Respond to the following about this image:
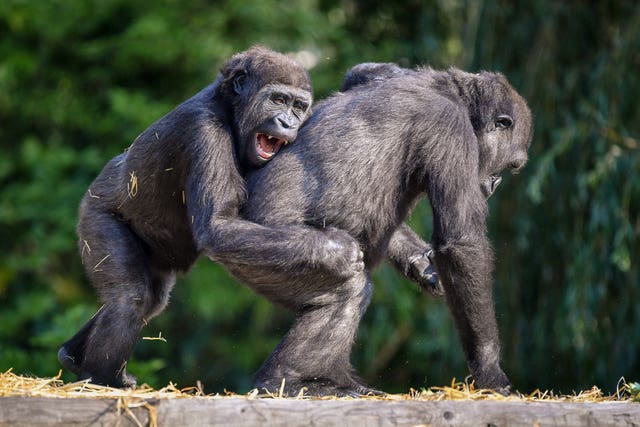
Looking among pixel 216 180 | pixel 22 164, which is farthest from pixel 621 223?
pixel 22 164

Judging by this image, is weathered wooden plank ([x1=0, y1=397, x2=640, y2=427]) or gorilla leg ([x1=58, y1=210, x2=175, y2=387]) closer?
weathered wooden plank ([x1=0, y1=397, x2=640, y2=427])

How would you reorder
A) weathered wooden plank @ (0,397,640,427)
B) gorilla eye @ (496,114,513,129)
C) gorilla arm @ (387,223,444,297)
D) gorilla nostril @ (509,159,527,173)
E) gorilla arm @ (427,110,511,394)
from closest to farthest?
weathered wooden plank @ (0,397,640,427), gorilla arm @ (427,110,511,394), gorilla eye @ (496,114,513,129), gorilla nostril @ (509,159,527,173), gorilla arm @ (387,223,444,297)

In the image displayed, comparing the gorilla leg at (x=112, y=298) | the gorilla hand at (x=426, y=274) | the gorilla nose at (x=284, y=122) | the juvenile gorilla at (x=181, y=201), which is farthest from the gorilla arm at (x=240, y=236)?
the gorilla hand at (x=426, y=274)

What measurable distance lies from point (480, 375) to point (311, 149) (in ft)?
4.59

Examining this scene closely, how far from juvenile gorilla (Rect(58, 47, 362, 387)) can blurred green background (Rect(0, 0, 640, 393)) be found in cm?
191

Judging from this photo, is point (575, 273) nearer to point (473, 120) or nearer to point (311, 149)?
point (473, 120)

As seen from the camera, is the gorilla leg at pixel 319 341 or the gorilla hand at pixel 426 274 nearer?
the gorilla leg at pixel 319 341

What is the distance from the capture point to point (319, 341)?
4.83 meters

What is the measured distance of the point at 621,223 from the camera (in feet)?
28.6

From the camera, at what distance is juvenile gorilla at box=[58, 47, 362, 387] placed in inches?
194

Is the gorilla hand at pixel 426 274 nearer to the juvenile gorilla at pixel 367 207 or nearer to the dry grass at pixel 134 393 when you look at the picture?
the juvenile gorilla at pixel 367 207

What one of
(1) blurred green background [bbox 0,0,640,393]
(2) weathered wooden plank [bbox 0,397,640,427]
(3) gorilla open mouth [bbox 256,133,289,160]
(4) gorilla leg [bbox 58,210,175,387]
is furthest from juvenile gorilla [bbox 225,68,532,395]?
(1) blurred green background [bbox 0,0,640,393]

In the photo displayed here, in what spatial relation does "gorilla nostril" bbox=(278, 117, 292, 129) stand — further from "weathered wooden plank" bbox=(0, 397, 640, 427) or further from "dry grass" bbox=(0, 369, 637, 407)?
"weathered wooden plank" bbox=(0, 397, 640, 427)

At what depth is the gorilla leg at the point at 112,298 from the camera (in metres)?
5.24
